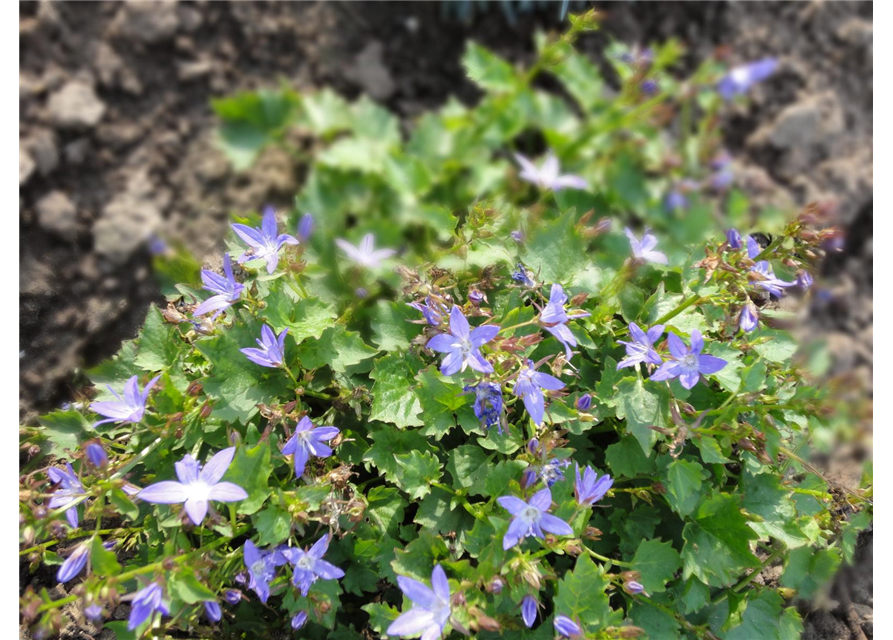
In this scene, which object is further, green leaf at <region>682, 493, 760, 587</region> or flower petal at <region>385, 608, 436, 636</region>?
green leaf at <region>682, 493, 760, 587</region>

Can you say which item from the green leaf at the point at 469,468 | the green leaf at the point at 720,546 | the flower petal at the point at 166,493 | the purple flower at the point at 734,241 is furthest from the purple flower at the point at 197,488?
the purple flower at the point at 734,241

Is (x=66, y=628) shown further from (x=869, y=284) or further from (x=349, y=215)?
(x=869, y=284)

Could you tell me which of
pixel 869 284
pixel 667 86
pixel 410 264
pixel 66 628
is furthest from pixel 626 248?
→ pixel 66 628

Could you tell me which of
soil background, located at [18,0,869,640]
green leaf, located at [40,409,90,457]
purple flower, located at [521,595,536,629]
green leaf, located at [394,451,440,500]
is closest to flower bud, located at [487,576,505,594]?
purple flower, located at [521,595,536,629]

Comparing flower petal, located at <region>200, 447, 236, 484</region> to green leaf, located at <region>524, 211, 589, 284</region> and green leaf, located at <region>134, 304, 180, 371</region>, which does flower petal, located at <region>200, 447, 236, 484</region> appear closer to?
green leaf, located at <region>134, 304, 180, 371</region>

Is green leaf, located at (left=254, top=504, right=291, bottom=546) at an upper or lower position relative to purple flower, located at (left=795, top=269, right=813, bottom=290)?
lower

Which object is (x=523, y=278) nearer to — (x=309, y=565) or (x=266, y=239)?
(x=266, y=239)
